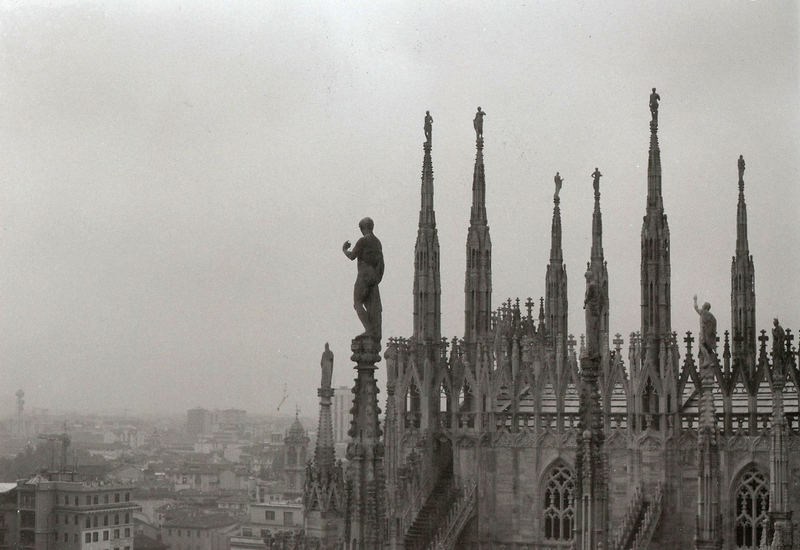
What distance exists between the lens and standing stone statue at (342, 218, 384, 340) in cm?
1619

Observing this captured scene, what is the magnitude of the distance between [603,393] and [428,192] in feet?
25.1

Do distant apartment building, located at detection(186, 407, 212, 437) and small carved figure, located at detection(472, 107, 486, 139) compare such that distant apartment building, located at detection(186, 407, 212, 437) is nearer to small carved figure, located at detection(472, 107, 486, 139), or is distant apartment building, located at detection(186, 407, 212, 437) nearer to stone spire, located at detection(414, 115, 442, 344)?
stone spire, located at detection(414, 115, 442, 344)

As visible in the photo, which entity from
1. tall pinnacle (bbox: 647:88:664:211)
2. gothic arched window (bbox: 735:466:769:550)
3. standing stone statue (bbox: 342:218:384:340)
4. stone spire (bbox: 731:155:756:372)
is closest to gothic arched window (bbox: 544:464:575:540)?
gothic arched window (bbox: 735:466:769:550)

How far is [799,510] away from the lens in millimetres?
31094

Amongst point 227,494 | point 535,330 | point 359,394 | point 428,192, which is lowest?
point 227,494

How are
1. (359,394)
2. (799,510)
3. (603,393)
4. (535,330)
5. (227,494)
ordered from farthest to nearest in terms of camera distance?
(227,494) < (535,330) < (603,393) < (799,510) < (359,394)

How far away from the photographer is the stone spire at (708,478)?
23.9m

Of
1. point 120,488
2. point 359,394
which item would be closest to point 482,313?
point 120,488

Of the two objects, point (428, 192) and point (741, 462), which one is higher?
point (428, 192)

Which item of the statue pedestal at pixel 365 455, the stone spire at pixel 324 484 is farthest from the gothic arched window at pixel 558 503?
the statue pedestal at pixel 365 455

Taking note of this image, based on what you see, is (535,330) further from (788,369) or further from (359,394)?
(359,394)

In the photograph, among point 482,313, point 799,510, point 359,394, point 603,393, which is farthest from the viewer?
point 482,313

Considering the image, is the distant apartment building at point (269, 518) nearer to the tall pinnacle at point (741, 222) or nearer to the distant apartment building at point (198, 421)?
the distant apartment building at point (198, 421)

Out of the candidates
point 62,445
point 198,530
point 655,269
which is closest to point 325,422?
point 655,269
